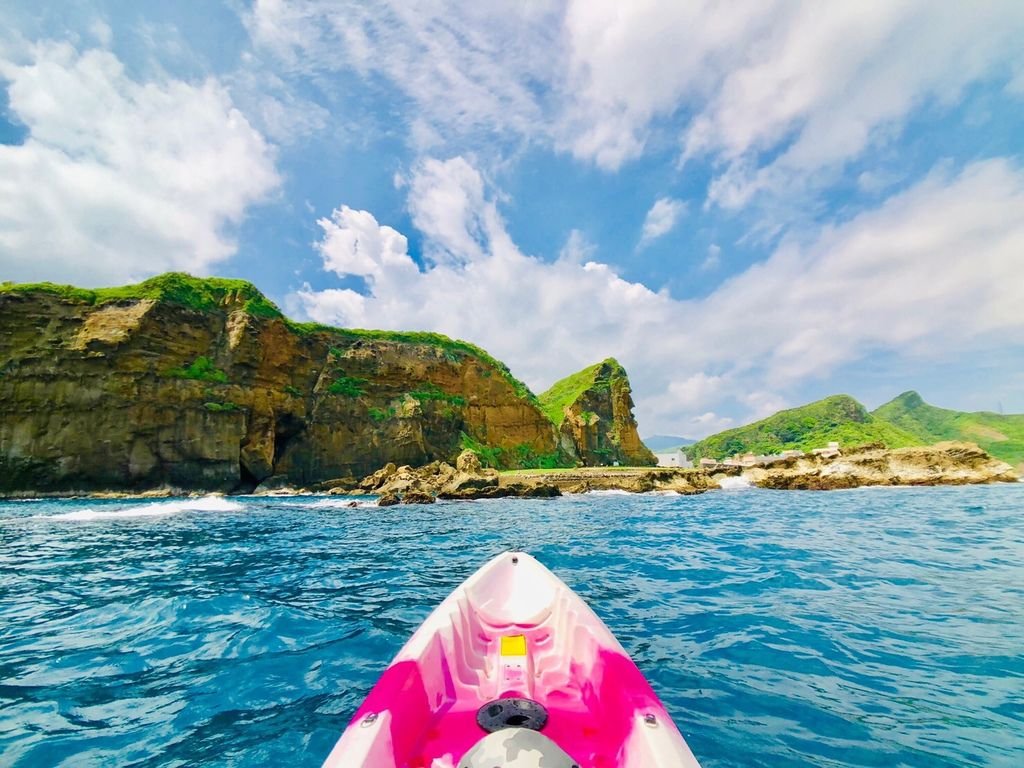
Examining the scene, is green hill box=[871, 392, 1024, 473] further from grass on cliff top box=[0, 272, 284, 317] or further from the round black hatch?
grass on cliff top box=[0, 272, 284, 317]

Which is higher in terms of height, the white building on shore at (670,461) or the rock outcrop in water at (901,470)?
the white building on shore at (670,461)

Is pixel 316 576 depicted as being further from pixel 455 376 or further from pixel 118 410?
pixel 455 376

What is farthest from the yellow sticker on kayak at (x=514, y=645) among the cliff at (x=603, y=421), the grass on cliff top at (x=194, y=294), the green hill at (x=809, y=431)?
the green hill at (x=809, y=431)

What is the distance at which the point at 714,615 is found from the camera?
531 centimetres

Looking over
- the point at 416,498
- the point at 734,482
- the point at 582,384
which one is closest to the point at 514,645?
the point at 416,498

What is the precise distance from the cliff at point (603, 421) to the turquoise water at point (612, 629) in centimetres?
5538

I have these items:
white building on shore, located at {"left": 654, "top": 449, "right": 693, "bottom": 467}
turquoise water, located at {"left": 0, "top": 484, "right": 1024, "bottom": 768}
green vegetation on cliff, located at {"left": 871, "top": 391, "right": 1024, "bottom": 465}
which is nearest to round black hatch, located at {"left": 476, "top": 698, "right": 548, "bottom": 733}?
turquoise water, located at {"left": 0, "top": 484, "right": 1024, "bottom": 768}

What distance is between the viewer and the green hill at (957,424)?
10356cm

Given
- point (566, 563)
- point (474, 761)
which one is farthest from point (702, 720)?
point (566, 563)

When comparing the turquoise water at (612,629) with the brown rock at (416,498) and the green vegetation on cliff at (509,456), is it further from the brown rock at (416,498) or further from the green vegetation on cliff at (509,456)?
the green vegetation on cliff at (509,456)

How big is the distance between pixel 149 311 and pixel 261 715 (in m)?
43.8

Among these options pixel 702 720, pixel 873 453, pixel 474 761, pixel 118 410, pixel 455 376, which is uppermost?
pixel 455 376

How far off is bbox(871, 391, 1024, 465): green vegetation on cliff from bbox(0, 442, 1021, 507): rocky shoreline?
82501 mm

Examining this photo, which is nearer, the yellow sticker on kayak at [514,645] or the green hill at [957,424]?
the yellow sticker on kayak at [514,645]
